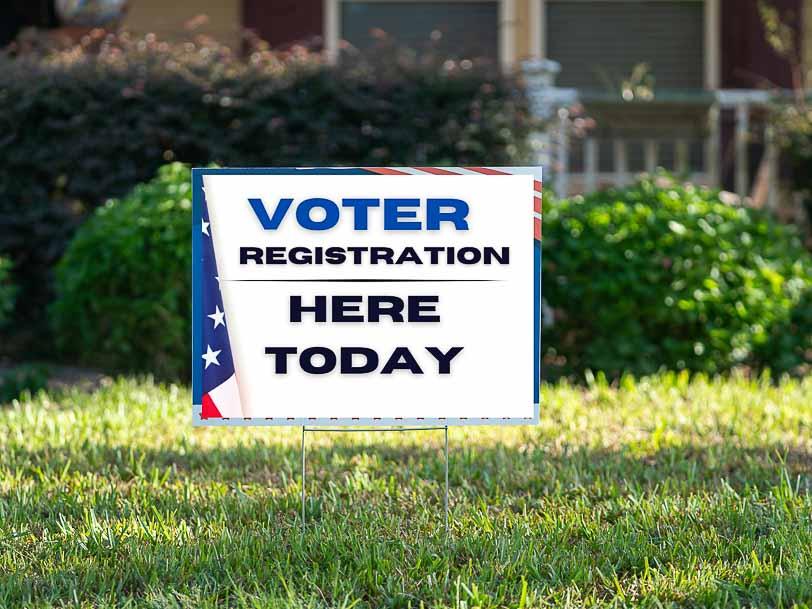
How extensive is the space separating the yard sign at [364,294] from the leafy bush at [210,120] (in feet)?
12.1

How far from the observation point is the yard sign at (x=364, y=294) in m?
3.46

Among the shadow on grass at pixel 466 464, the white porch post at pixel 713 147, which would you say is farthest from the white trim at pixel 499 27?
the shadow on grass at pixel 466 464

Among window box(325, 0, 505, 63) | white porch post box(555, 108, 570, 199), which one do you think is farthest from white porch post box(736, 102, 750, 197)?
window box(325, 0, 505, 63)

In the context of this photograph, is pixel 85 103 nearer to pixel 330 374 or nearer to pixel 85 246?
pixel 85 246

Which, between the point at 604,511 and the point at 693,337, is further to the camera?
the point at 693,337

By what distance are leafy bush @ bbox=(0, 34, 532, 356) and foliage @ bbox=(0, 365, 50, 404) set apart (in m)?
1.17

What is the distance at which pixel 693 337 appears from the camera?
6410mm

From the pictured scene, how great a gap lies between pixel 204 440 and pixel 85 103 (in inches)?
122

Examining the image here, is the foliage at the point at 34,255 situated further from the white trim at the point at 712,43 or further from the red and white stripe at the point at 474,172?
the white trim at the point at 712,43

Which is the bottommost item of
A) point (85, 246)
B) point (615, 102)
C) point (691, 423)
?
point (691, 423)

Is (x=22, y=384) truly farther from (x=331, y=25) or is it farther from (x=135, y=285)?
(x=331, y=25)

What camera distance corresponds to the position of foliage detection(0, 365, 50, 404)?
5.90 meters

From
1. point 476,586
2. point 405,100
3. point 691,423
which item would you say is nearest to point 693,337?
point 691,423

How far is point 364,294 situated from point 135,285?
10.1 feet
